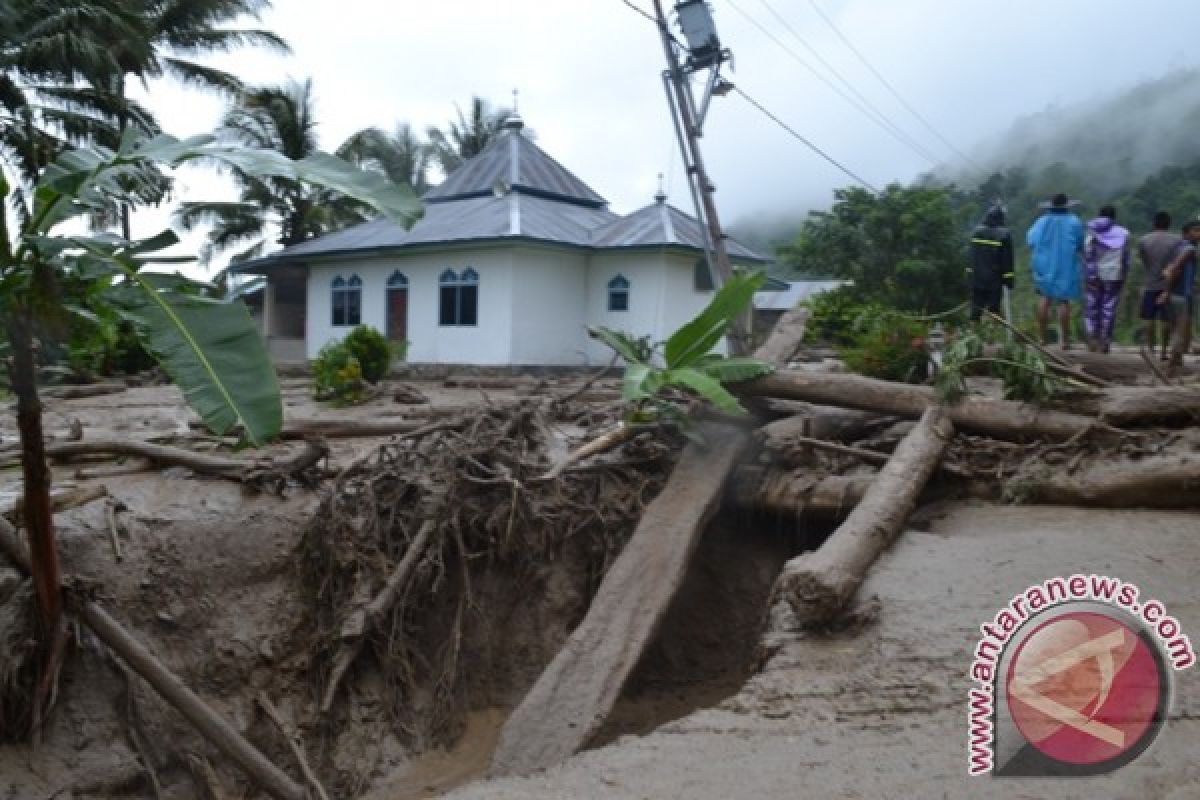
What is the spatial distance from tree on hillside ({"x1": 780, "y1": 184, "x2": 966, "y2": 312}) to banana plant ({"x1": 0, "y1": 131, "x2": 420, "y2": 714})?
69.8 feet

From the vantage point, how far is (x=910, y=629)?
4652 mm

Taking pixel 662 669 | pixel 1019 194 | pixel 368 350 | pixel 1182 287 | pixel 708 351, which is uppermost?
pixel 1019 194

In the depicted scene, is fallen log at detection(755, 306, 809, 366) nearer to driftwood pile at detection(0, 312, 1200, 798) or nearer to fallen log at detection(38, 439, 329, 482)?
driftwood pile at detection(0, 312, 1200, 798)

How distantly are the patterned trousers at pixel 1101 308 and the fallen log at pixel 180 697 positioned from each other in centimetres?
835

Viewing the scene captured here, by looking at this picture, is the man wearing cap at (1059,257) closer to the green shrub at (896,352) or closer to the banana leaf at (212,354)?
the green shrub at (896,352)

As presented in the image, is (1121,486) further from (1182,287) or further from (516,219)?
(516,219)

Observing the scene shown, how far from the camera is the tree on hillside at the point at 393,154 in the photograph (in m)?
28.9

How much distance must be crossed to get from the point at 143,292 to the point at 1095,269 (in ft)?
29.4

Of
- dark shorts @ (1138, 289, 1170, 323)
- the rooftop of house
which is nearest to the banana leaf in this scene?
dark shorts @ (1138, 289, 1170, 323)

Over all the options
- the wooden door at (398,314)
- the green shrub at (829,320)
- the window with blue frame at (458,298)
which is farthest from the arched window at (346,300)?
the green shrub at (829,320)

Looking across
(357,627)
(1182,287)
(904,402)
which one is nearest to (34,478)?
(357,627)

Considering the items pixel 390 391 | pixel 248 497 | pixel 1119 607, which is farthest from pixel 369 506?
pixel 390 391

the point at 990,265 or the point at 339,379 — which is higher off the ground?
the point at 990,265

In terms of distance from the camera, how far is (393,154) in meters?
33.6
